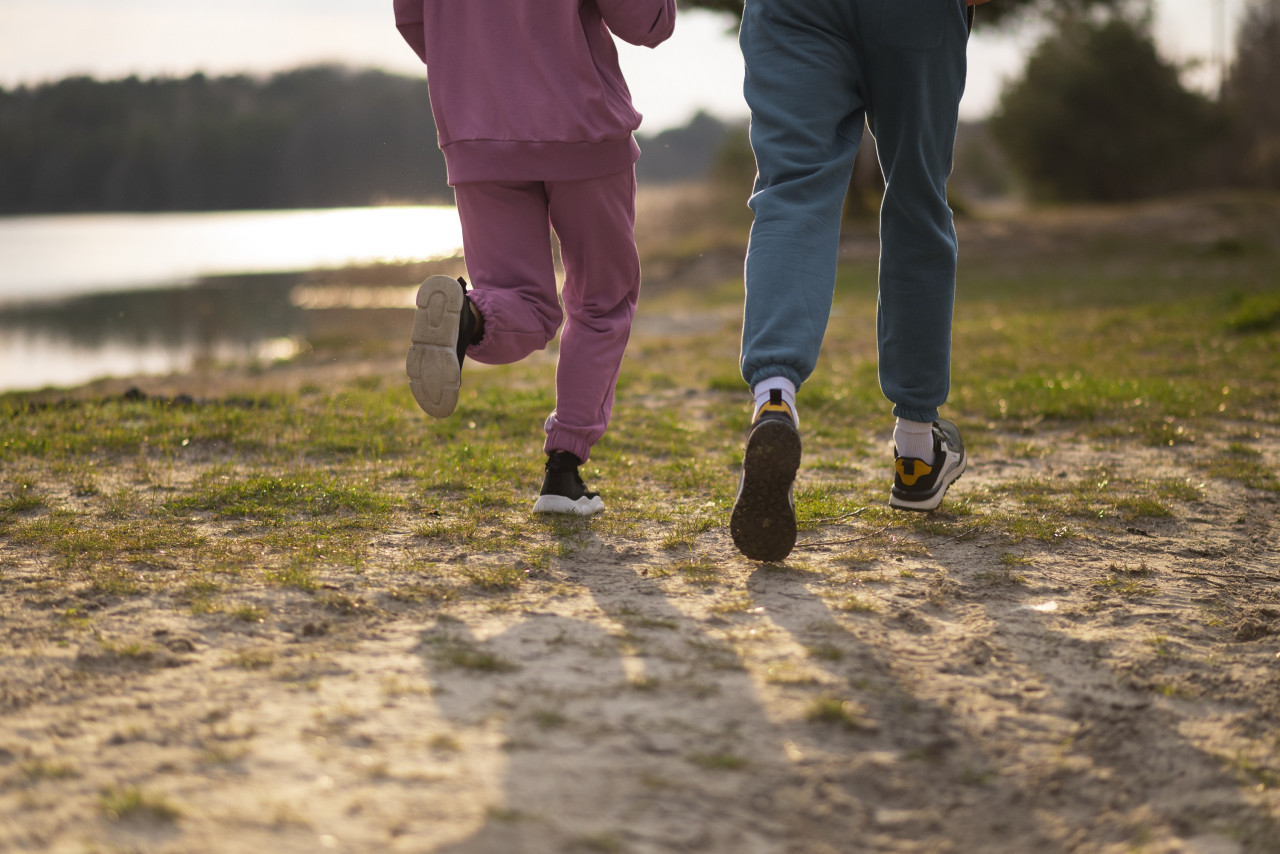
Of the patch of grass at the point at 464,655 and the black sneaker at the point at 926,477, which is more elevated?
the black sneaker at the point at 926,477

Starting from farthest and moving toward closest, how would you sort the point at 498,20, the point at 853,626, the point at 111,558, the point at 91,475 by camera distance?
1. the point at 91,475
2. the point at 498,20
3. the point at 111,558
4. the point at 853,626

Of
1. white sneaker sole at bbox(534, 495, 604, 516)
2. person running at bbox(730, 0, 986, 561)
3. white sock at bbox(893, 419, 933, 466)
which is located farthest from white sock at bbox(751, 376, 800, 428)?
white sneaker sole at bbox(534, 495, 604, 516)

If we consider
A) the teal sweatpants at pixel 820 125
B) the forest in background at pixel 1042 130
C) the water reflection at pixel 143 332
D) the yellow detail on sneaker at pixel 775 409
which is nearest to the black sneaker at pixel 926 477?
the teal sweatpants at pixel 820 125

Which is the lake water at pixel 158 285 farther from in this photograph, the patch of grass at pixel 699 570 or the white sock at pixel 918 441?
the white sock at pixel 918 441

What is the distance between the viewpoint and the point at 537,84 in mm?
2617

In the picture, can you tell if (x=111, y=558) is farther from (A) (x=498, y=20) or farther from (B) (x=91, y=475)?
(A) (x=498, y=20)

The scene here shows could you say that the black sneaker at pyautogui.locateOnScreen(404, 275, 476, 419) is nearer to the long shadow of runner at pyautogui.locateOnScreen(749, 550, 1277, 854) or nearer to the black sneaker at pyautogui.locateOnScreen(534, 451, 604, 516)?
the black sneaker at pyautogui.locateOnScreen(534, 451, 604, 516)

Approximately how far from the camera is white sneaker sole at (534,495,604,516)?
9.07 ft

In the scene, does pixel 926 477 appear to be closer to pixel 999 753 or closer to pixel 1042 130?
pixel 999 753

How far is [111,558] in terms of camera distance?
230 cm

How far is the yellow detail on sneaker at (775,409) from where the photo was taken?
6.69 ft

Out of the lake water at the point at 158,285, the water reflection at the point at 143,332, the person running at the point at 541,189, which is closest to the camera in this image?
the person running at the point at 541,189

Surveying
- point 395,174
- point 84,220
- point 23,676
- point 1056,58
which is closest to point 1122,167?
point 1056,58

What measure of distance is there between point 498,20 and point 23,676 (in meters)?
1.84
